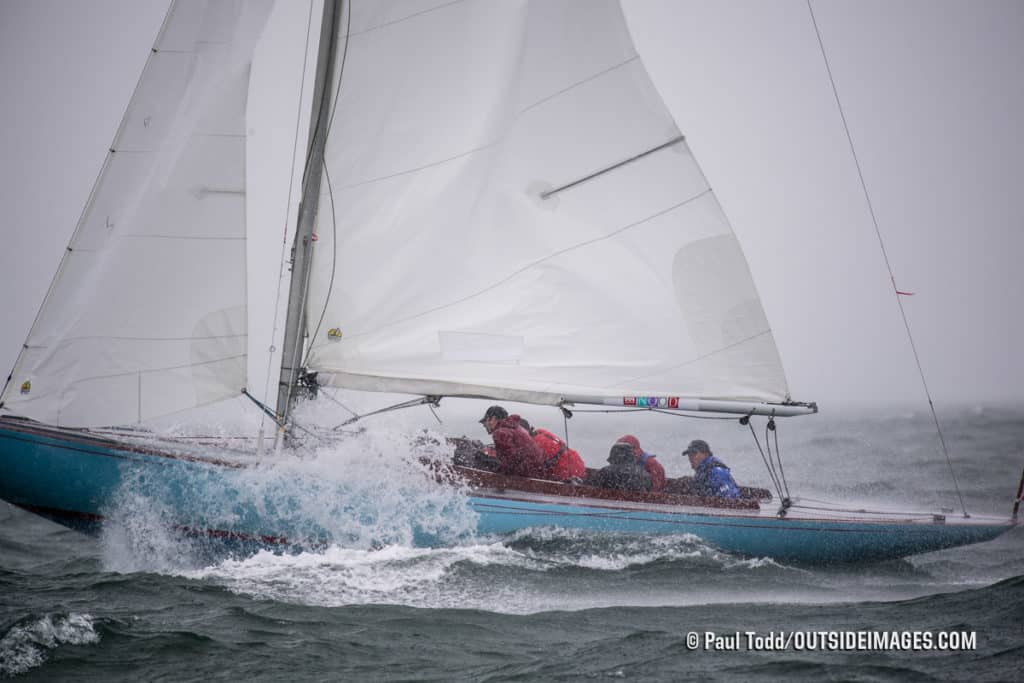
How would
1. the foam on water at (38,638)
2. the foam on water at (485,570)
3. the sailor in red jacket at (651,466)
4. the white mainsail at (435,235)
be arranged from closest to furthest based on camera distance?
the foam on water at (38,638) < the foam on water at (485,570) < the white mainsail at (435,235) < the sailor in red jacket at (651,466)

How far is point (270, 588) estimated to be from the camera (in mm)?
7023

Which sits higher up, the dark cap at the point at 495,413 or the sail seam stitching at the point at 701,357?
the sail seam stitching at the point at 701,357

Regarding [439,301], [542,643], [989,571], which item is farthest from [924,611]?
[439,301]

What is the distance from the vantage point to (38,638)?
561cm

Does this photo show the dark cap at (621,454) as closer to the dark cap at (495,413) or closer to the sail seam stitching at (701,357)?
the sail seam stitching at (701,357)

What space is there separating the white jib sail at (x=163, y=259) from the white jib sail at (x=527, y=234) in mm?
899

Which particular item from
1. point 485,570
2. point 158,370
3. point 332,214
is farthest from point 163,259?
point 485,570

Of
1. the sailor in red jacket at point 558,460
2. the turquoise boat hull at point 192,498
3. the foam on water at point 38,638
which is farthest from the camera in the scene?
the sailor in red jacket at point 558,460

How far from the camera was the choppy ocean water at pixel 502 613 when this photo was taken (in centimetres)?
544

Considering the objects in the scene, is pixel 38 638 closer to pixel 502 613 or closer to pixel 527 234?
pixel 502 613

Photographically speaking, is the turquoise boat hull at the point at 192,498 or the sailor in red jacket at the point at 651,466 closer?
the turquoise boat hull at the point at 192,498

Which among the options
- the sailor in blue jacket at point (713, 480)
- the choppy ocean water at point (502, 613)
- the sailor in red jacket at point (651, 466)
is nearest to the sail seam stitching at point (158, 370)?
the choppy ocean water at point (502, 613)

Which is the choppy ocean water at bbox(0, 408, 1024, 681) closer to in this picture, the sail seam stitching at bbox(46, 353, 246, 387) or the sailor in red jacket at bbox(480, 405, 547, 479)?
the sailor in red jacket at bbox(480, 405, 547, 479)

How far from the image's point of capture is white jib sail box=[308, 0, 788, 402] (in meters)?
8.20
